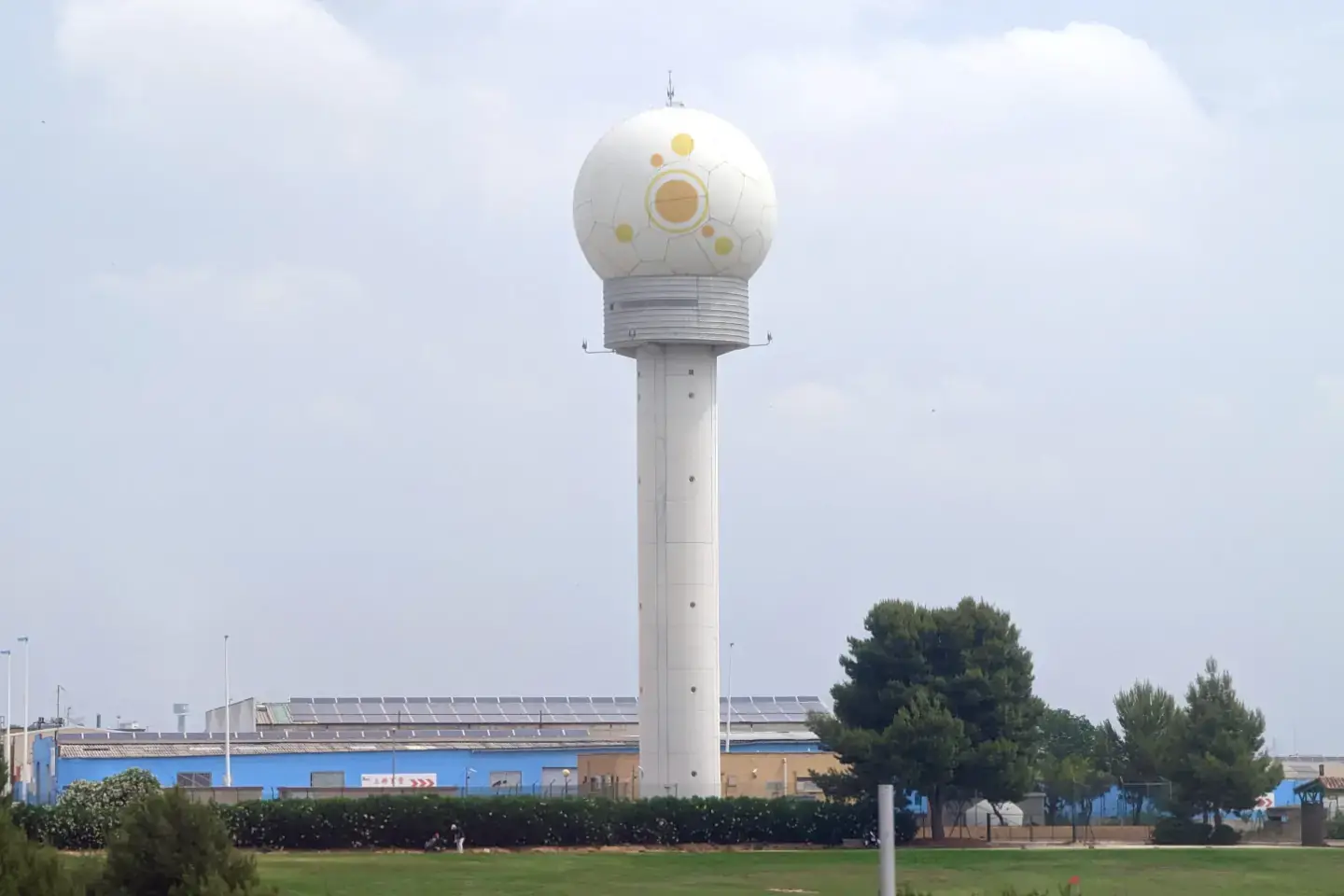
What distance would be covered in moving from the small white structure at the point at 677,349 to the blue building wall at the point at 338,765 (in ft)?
63.5

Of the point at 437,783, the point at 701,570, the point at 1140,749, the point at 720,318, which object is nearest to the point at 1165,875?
the point at 701,570

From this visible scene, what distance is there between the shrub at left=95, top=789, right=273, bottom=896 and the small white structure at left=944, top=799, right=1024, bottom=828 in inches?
1768

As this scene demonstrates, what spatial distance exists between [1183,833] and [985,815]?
28.7 feet

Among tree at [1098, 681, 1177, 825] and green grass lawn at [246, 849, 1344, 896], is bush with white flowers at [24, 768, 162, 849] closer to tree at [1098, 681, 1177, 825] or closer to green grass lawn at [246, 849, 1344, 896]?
green grass lawn at [246, 849, 1344, 896]

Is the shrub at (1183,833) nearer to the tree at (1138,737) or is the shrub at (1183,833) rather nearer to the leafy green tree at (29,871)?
the tree at (1138,737)

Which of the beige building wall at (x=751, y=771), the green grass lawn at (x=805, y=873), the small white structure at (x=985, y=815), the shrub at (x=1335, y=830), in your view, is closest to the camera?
the green grass lawn at (x=805, y=873)

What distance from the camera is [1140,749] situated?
7981cm

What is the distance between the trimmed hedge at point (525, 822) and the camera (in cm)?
5628

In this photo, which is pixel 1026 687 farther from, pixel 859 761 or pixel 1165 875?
pixel 1165 875

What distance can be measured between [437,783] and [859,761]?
80.8 feet

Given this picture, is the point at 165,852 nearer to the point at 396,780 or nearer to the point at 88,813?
the point at 88,813

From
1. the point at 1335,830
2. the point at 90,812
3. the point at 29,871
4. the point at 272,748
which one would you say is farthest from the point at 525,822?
the point at 29,871

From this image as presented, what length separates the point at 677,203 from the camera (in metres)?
63.3

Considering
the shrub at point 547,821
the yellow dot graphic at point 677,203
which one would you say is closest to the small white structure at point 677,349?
the yellow dot graphic at point 677,203
